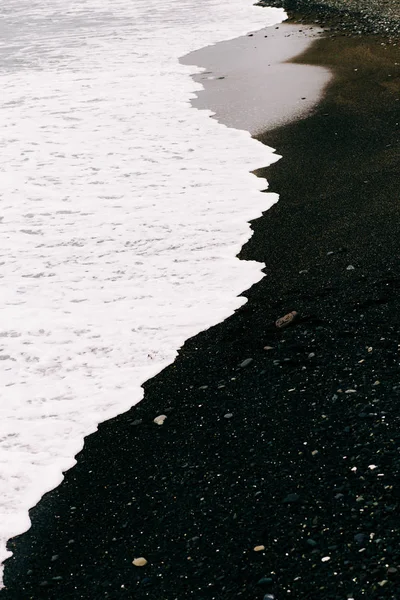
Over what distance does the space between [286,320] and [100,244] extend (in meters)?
2.99

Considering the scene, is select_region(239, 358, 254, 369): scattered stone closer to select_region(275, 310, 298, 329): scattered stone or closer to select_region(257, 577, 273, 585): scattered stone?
select_region(275, 310, 298, 329): scattered stone

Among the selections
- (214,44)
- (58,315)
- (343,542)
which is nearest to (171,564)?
(343,542)

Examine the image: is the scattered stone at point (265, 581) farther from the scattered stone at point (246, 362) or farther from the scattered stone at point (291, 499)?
the scattered stone at point (246, 362)

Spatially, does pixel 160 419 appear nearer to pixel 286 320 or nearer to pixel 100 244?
pixel 286 320

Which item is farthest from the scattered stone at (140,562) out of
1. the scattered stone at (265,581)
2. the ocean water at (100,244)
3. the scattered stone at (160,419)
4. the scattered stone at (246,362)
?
the scattered stone at (246,362)

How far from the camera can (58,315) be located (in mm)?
6660

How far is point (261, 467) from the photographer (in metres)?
4.30

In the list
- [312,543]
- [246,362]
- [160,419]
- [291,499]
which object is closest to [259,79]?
[246,362]

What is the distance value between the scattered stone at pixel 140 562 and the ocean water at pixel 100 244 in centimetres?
78

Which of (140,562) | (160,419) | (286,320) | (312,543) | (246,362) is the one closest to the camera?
(312,543)

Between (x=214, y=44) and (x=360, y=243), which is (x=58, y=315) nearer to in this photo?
(x=360, y=243)

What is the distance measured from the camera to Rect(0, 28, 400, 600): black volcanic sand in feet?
11.9

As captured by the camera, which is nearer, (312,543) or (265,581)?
(265,581)

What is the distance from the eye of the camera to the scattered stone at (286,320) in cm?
584
